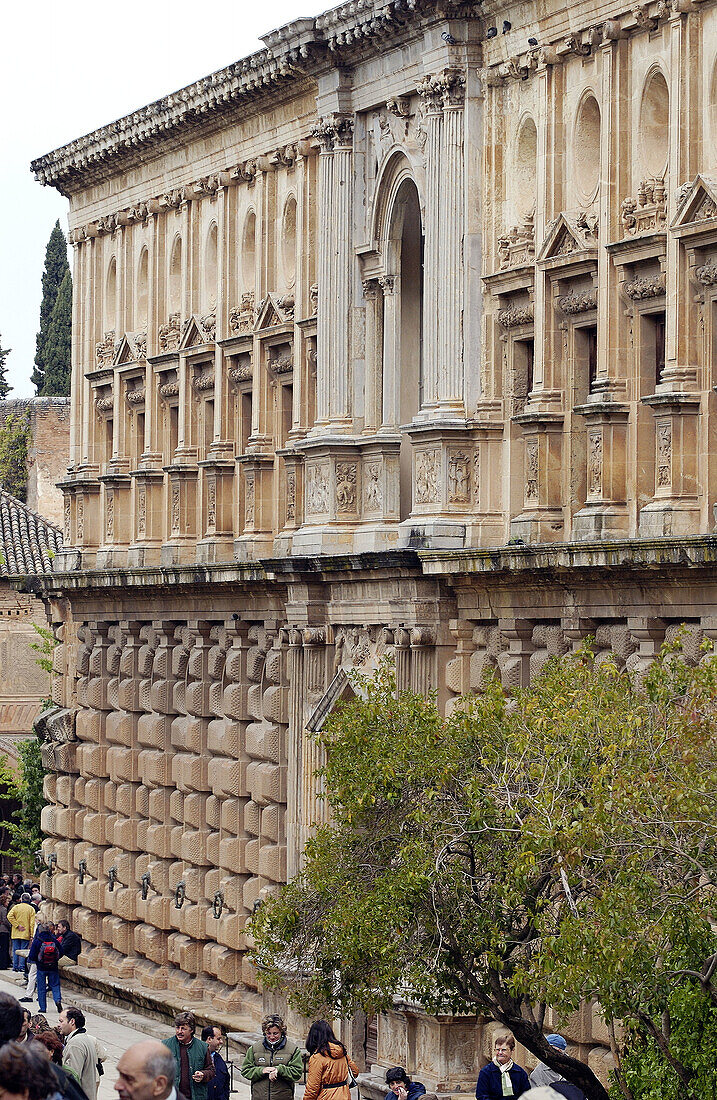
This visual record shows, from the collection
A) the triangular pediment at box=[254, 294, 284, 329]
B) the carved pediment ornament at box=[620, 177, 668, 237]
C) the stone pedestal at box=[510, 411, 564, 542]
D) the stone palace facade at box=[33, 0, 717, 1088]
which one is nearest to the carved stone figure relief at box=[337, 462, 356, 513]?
the stone palace facade at box=[33, 0, 717, 1088]

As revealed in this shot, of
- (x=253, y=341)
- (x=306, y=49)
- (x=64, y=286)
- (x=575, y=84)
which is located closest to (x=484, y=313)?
(x=575, y=84)

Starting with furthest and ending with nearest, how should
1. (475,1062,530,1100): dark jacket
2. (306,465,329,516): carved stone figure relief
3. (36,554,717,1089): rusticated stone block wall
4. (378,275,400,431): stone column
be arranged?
(306,465,329,516): carved stone figure relief
(378,275,400,431): stone column
(36,554,717,1089): rusticated stone block wall
(475,1062,530,1100): dark jacket

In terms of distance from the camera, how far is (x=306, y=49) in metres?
29.8

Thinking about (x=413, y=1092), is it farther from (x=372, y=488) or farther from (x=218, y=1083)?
(x=372, y=488)

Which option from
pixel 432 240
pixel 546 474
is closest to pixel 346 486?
pixel 432 240

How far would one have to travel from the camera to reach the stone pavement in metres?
30.6

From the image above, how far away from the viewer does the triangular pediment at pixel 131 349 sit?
37.5m

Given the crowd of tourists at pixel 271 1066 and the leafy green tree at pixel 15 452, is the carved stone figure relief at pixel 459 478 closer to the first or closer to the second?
the crowd of tourists at pixel 271 1066

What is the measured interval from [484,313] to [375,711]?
7477 mm

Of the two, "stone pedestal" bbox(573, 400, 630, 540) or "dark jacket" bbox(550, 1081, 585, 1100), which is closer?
"dark jacket" bbox(550, 1081, 585, 1100)

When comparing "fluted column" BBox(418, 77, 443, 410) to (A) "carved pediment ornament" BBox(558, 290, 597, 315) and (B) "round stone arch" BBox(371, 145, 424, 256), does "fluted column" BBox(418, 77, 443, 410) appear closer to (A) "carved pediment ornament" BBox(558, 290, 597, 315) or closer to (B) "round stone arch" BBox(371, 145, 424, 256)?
(B) "round stone arch" BBox(371, 145, 424, 256)

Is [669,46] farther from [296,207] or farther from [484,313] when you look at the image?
[296,207]

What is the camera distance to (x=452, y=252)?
26719 millimetres

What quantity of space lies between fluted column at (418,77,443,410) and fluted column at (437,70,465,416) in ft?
0.45
